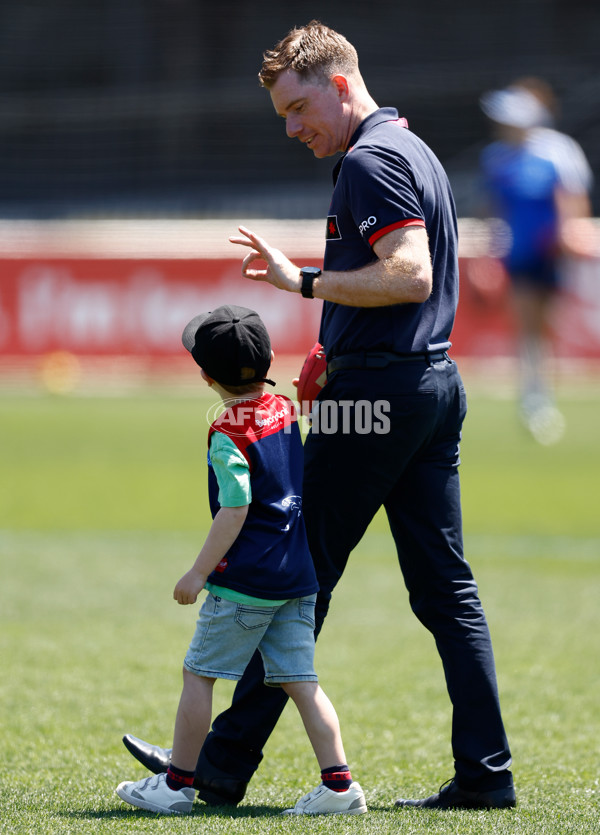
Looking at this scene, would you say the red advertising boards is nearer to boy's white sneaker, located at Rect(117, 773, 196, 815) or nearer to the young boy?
the young boy

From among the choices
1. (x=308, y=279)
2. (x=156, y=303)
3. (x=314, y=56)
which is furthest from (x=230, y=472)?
(x=156, y=303)

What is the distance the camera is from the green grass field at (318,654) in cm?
330

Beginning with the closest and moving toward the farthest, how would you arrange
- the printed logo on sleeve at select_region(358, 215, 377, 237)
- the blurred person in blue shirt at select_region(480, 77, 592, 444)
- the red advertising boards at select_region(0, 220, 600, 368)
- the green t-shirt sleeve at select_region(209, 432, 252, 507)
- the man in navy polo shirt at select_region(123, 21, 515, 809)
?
the green t-shirt sleeve at select_region(209, 432, 252, 507) → the printed logo on sleeve at select_region(358, 215, 377, 237) → the man in navy polo shirt at select_region(123, 21, 515, 809) → the blurred person in blue shirt at select_region(480, 77, 592, 444) → the red advertising boards at select_region(0, 220, 600, 368)

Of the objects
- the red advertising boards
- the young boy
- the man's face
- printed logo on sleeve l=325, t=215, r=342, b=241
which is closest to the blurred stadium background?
the red advertising boards

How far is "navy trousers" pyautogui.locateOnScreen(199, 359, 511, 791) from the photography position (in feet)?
10.8

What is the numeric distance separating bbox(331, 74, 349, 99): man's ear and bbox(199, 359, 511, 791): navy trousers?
2.40 feet

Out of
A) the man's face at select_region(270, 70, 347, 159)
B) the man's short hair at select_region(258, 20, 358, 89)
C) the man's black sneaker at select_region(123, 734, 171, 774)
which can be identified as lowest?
the man's black sneaker at select_region(123, 734, 171, 774)

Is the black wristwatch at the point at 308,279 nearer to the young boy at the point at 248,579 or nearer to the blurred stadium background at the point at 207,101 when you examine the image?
the young boy at the point at 248,579

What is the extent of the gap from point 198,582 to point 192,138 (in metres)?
20.2

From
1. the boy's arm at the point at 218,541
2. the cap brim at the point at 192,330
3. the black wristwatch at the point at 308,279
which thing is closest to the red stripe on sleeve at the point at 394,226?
the black wristwatch at the point at 308,279

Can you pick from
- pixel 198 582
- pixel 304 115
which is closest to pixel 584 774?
pixel 198 582

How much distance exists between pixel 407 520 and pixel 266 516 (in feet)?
1.54

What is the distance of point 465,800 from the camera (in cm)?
331

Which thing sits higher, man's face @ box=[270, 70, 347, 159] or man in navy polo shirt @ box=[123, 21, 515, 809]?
man's face @ box=[270, 70, 347, 159]
